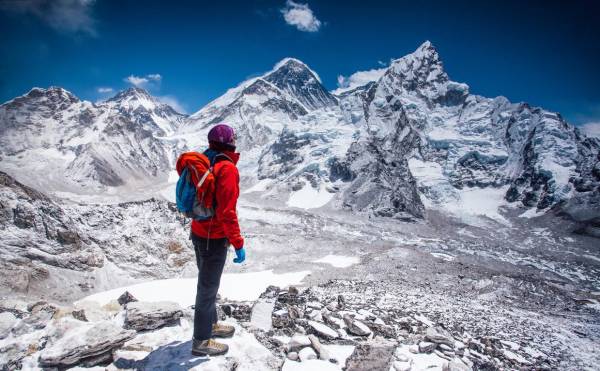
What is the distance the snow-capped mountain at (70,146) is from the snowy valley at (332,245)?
0.86m

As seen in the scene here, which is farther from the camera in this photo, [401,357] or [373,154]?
[373,154]

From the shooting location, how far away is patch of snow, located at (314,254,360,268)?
41.0 m

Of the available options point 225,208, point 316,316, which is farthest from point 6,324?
point 316,316

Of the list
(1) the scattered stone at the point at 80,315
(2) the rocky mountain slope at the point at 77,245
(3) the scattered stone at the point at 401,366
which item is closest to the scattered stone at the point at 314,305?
(3) the scattered stone at the point at 401,366

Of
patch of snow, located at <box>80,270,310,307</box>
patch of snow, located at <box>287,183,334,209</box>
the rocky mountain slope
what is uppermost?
patch of snow, located at <box>287,183,334,209</box>

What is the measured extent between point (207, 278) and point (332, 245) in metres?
47.4

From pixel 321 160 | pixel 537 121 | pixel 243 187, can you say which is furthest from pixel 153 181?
pixel 537 121

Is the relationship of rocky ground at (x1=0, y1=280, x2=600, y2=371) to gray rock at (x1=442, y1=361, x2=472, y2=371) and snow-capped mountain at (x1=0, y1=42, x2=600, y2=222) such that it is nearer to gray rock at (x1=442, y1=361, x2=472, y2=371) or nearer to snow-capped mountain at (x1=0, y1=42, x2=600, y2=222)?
gray rock at (x1=442, y1=361, x2=472, y2=371)

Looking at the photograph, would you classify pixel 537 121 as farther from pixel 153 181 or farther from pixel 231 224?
pixel 231 224

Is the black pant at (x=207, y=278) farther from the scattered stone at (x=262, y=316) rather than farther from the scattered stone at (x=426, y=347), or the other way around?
the scattered stone at (x=426, y=347)

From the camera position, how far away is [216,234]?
14.3ft

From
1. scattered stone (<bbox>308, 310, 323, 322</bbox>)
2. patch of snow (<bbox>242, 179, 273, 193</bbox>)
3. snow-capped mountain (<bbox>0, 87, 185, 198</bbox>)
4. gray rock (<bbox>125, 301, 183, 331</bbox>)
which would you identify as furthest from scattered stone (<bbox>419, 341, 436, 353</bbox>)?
patch of snow (<bbox>242, 179, 273, 193</bbox>)

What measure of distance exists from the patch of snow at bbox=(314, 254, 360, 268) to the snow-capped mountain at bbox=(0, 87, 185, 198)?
97245 millimetres

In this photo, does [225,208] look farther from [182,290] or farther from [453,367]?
[182,290]
